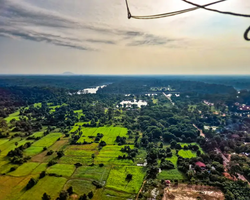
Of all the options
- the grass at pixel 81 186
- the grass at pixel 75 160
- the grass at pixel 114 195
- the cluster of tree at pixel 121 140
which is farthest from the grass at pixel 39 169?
the cluster of tree at pixel 121 140

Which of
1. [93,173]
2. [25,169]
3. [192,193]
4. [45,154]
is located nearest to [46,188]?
[93,173]

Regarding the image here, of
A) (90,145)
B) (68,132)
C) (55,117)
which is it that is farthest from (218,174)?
(55,117)

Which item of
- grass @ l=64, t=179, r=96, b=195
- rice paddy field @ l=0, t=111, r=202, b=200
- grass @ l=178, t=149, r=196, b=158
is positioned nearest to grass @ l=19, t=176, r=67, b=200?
rice paddy field @ l=0, t=111, r=202, b=200

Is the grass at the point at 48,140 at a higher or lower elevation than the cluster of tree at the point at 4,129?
lower

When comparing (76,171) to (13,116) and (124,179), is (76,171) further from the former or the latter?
(13,116)

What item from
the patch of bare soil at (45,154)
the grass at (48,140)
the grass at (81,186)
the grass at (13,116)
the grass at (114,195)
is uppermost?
the grass at (13,116)

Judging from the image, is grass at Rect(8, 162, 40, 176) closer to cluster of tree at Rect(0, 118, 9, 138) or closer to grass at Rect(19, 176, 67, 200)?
grass at Rect(19, 176, 67, 200)

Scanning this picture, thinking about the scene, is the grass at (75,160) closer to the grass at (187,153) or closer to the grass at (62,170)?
the grass at (62,170)
